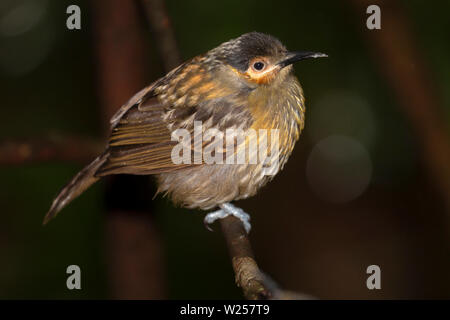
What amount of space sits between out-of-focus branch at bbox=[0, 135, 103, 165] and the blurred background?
0.38 metres

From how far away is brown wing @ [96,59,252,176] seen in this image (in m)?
2.79

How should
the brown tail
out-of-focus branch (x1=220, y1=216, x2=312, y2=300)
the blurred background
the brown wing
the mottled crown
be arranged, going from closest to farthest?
out-of-focus branch (x1=220, y1=216, x2=312, y2=300), the mottled crown, the brown wing, the brown tail, the blurred background

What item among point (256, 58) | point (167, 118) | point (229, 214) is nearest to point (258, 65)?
point (256, 58)

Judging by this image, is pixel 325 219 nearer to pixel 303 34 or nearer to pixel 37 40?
pixel 303 34

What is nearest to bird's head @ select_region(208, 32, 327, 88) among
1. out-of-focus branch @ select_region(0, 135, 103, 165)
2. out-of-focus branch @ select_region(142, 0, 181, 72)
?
out-of-focus branch @ select_region(142, 0, 181, 72)

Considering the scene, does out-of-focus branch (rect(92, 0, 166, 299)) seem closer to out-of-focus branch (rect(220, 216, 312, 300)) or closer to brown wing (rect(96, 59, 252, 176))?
brown wing (rect(96, 59, 252, 176))

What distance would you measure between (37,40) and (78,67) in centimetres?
39

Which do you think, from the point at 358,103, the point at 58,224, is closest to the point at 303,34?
the point at 358,103

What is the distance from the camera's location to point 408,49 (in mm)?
2934

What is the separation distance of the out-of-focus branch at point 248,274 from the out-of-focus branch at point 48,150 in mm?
978

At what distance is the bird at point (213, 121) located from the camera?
2738 mm

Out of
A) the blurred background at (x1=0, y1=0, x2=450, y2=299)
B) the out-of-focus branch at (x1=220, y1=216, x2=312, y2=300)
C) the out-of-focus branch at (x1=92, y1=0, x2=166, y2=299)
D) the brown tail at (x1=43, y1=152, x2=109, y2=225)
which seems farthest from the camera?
the blurred background at (x1=0, y1=0, x2=450, y2=299)


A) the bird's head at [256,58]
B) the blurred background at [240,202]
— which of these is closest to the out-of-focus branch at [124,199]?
the blurred background at [240,202]


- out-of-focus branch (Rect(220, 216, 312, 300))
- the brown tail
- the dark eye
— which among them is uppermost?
the dark eye
